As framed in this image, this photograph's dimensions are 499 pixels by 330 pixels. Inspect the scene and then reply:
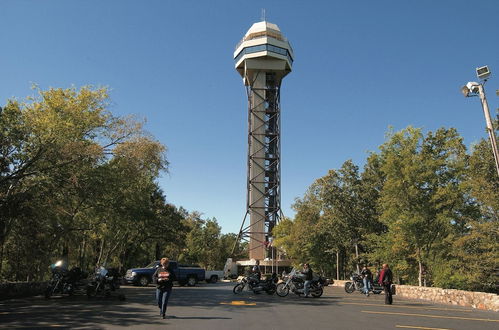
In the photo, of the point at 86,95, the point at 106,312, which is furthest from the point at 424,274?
the point at 86,95

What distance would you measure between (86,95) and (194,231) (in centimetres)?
4707

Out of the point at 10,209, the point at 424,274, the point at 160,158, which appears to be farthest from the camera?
the point at 424,274

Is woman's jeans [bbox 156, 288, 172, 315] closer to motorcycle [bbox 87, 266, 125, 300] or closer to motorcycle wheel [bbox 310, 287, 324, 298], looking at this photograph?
motorcycle [bbox 87, 266, 125, 300]

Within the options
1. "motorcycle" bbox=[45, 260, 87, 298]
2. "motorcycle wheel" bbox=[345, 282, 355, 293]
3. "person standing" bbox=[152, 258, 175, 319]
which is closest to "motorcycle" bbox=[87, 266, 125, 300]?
"motorcycle" bbox=[45, 260, 87, 298]

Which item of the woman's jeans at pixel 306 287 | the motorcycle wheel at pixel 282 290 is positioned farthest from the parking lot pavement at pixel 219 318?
the motorcycle wheel at pixel 282 290

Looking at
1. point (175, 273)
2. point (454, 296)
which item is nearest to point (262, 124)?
point (175, 273)

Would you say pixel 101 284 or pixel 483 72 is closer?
pixel 483 72

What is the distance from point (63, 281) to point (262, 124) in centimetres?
6589

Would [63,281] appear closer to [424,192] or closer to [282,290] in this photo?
[282,290]

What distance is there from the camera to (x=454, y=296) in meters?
16.5

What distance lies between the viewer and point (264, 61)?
79.3m

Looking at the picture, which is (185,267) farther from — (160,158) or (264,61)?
(264,61)

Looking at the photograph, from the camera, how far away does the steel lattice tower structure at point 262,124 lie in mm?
77625

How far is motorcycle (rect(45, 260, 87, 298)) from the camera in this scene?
1544 cm
